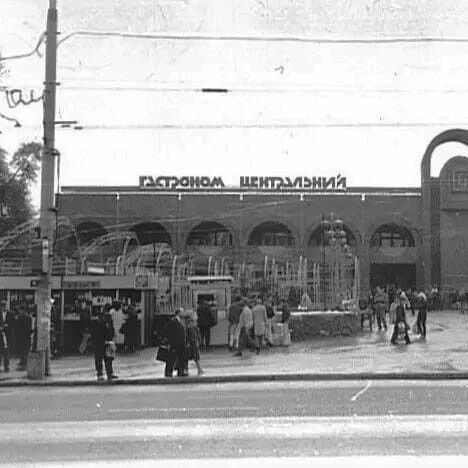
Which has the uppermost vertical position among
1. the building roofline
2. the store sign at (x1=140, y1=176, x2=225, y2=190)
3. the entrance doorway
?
the store sign at (x1=140, y1=176, x2=225, y2=190)

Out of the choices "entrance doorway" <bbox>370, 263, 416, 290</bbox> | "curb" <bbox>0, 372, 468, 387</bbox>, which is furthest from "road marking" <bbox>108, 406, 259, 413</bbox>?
"entrance doorway" <bbox>370, 263, 416, 290</bbox>

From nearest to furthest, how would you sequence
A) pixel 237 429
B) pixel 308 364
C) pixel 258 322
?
pixel 237 429, pixel 308 364, pixel 258 322

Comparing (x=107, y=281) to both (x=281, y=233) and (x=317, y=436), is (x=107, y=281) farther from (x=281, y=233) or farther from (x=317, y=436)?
(x=281, y=233)

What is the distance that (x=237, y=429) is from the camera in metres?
10.1

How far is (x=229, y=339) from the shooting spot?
25656 mm

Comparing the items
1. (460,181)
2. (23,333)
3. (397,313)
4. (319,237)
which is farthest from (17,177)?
(460,181)

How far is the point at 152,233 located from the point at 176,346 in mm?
53921

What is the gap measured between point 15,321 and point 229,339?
642cm

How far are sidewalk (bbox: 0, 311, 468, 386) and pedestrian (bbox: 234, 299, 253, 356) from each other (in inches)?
15.1

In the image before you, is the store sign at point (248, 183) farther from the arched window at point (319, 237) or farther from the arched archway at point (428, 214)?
the arched archway at point (428, 214)

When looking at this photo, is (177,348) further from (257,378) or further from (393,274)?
(393,274)

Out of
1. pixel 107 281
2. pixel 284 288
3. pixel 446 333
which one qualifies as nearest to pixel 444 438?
pixel 107 281

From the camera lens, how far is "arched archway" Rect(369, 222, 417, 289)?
232 feet

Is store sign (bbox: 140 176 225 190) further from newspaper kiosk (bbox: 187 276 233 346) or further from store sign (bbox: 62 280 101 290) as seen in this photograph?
store sign (bbox: 62 280 101 290)
